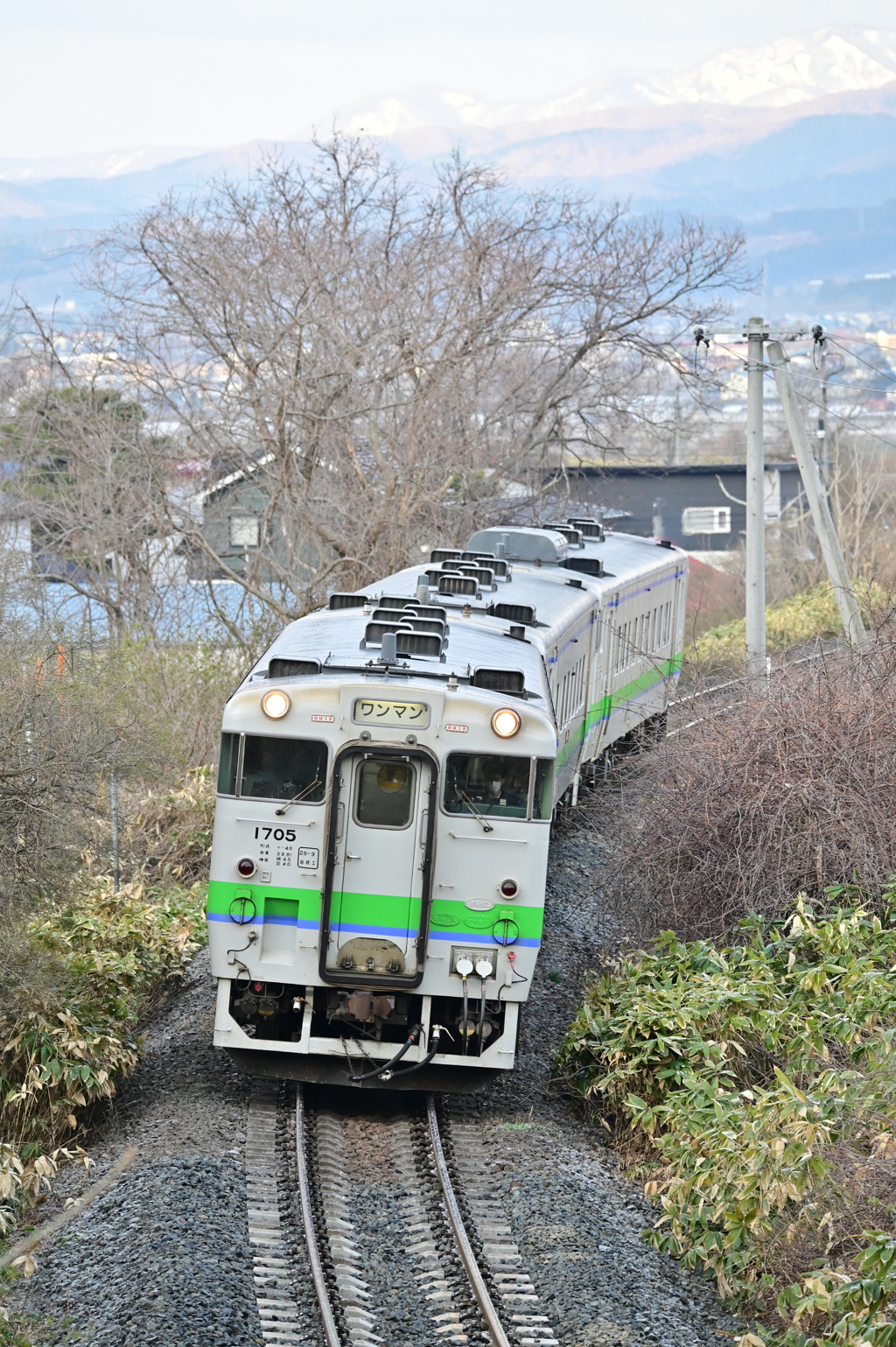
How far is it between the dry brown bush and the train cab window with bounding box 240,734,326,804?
3.61 meters

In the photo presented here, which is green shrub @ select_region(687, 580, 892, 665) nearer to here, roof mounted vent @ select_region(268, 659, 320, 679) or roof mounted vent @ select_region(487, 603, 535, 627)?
roof mounted vent @ select_region(487, 603, 535, 627)

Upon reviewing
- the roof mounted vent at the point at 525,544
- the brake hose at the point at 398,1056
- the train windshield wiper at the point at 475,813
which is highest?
the roof mounted vent at the point at 525,544

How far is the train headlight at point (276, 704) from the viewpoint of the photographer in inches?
373

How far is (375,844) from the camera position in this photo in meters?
9.55

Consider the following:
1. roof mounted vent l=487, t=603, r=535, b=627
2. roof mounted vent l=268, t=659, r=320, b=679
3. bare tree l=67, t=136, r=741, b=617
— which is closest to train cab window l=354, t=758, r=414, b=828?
roof mounted vent l=268, t=659, r=320, b=679

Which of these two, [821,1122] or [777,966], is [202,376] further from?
[821,1122]

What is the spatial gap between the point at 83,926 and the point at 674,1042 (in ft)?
18.0

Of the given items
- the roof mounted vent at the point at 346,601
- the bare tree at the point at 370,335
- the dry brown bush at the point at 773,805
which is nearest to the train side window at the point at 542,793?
the dry brown bush at the point at 773,805

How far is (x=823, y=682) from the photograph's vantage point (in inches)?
483

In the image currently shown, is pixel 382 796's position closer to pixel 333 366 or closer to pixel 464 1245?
pixel 464 1245

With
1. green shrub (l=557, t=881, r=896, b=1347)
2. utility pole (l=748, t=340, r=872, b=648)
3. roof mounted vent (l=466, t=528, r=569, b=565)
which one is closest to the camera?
green shrub (l=557, t=881, r=896, b=1347)

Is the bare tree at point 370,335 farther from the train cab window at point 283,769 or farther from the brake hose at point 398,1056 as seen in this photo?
the brake hose at point 398,1056

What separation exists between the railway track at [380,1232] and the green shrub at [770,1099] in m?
1.06

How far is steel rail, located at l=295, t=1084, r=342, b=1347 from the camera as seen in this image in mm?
Answer: 7148
